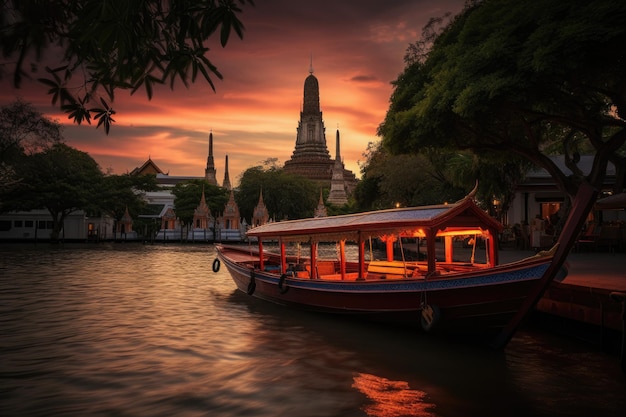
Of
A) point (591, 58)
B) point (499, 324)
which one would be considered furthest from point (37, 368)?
point (591, 58)

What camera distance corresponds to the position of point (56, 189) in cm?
4919

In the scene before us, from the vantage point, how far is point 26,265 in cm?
2766

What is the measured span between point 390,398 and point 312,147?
321ft

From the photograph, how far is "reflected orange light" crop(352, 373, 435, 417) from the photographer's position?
6.92m

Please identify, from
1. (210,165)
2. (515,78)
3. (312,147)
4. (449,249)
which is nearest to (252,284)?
(449,249)

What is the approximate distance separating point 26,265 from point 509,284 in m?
25.7

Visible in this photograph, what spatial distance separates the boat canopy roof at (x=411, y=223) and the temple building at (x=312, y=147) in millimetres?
85561

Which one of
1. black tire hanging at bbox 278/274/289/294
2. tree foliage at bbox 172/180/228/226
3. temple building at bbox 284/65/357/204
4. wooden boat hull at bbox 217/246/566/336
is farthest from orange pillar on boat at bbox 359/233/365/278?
temple building at bbox 284/65/357/204

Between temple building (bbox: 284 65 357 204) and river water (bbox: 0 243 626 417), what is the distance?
8676cm

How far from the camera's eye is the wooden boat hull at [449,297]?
29.4ft

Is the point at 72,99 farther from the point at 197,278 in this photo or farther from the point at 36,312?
the point at 197,278

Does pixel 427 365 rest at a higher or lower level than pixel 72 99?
lower

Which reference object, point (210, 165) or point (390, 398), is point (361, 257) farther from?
point (210, 165)

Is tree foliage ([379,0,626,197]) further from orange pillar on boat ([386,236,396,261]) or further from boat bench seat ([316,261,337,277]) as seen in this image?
boat bench seat ([316,261,337,277])
